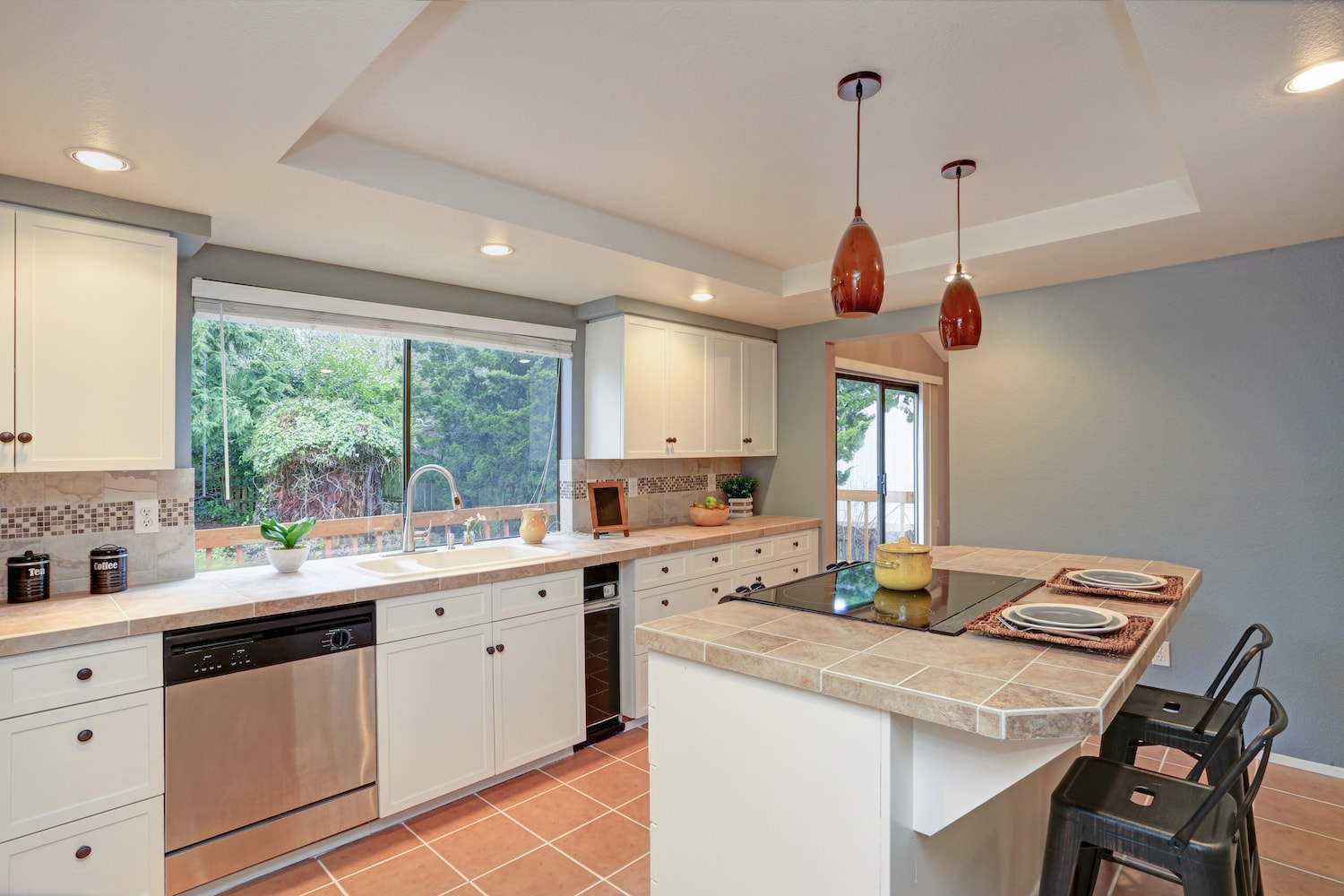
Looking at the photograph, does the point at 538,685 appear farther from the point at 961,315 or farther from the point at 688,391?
the point at 961,315

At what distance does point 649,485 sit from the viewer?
4309 mm

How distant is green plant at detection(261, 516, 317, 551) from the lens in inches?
103

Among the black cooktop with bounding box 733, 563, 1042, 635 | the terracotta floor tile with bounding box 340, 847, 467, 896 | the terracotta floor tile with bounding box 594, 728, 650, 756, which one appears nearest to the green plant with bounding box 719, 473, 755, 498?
the terracotta floor tile with bounding box 594, 728, 650, 756

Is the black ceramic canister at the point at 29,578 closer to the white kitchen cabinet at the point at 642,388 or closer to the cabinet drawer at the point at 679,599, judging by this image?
the cabinet drawer at the point at 679,599

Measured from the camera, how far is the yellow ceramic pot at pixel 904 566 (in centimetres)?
197

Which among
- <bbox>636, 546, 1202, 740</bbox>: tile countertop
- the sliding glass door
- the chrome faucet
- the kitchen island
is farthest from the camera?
the sliding glass door

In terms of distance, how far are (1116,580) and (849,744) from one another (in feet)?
4.42

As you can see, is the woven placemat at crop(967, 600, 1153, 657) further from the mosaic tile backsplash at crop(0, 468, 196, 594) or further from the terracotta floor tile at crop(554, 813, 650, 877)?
the mosaic tile backsplash at crop(0, 468, 196, 594)

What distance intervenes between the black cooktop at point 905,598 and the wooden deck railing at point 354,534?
184 centimetres

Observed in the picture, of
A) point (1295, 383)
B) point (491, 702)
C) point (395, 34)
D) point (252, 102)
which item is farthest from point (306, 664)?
point (1295, 383)

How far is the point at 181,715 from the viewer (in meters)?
2.02

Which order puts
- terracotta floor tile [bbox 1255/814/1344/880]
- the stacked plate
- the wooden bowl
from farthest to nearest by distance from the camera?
the wooden bowl, terracotta floor tile [bbox 1255/814/1344/880], the stacked plate

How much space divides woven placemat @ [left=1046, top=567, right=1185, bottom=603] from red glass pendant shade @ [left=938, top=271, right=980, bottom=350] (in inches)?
32.1

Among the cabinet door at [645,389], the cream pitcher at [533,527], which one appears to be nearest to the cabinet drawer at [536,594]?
the cream pitcher at [533,527]
